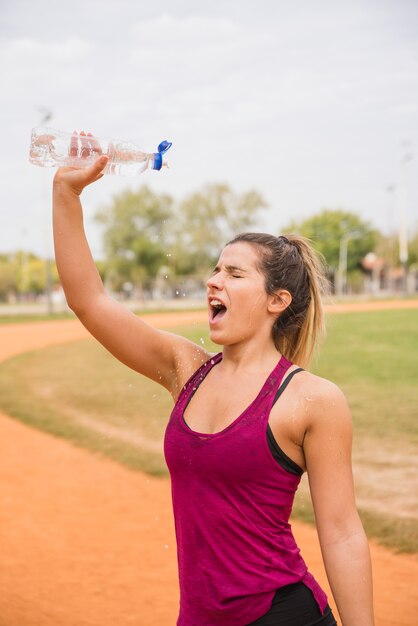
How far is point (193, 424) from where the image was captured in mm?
2207

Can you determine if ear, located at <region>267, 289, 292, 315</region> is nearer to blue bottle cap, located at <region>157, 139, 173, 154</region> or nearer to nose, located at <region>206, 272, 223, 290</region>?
nose, located at <region>206, 272, 223, 290</region>

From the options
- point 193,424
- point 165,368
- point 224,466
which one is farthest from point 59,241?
point 224,466

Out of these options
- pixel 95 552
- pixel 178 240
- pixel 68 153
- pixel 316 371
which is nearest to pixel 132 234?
pixel 178 240

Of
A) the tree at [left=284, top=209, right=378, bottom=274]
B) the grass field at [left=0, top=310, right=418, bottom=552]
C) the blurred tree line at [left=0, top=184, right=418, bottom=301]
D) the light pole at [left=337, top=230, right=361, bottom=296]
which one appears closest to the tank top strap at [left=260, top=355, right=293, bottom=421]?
the grass field at [left=0, top=310, right=418, bottom=552]

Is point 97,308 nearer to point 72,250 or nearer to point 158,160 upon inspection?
point 72,250

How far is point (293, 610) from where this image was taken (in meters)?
2.11

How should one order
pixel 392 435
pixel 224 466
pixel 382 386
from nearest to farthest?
pixel 224 466 < pixel 392 435 < pixel 382 386

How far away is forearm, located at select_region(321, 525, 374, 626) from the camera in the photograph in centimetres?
210

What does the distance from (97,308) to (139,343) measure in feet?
0.58

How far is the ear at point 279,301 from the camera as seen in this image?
2396 millimetres

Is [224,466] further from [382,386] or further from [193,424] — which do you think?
[382,386]

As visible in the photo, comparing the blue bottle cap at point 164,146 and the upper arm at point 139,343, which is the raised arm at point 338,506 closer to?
the upper arm at point 139,343

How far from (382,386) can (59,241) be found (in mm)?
13129

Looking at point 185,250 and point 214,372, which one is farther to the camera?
point 185,250
